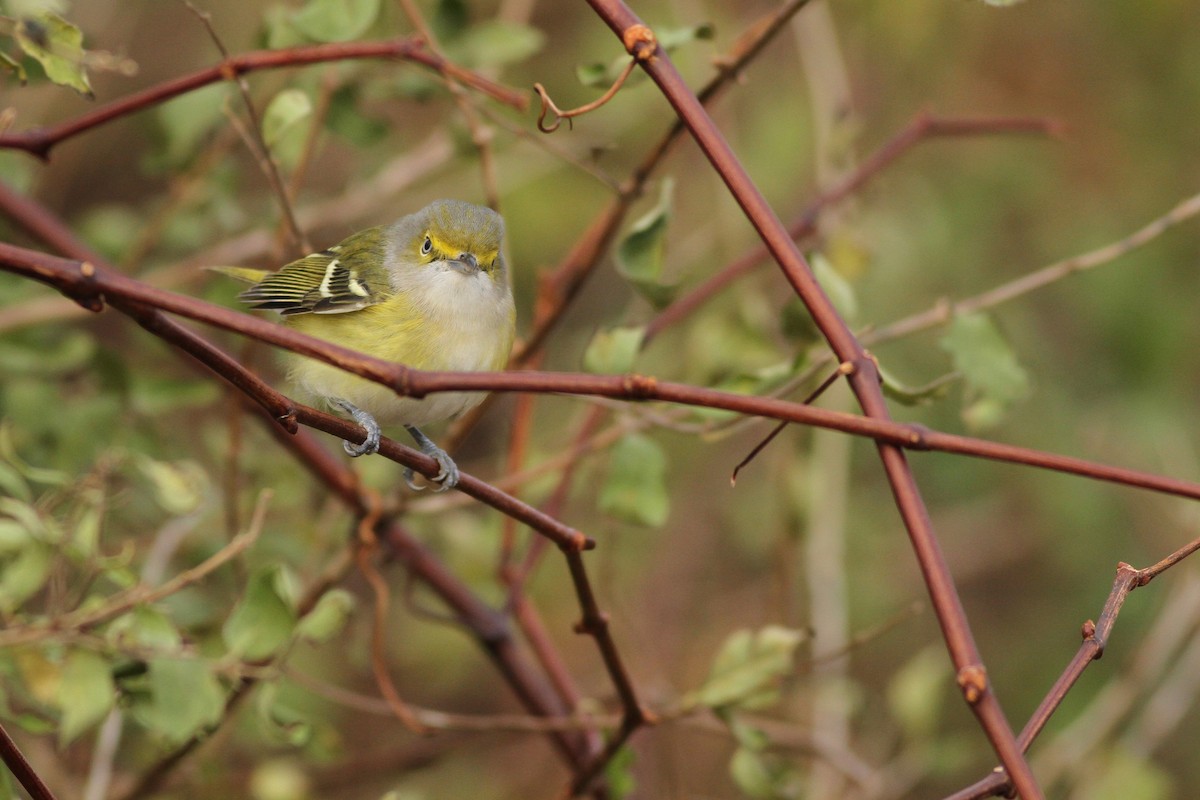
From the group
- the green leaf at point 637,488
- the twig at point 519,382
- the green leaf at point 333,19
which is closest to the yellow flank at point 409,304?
the green leaf at point 637,488

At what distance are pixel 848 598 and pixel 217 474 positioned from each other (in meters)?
2.63

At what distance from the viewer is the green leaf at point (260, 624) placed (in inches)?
96.6

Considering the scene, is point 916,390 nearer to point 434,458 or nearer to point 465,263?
point 434,458

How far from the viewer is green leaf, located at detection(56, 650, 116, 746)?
7.22 ft

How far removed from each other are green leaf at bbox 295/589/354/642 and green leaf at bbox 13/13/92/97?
111 centimetres

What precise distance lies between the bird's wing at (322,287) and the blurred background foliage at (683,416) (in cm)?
17

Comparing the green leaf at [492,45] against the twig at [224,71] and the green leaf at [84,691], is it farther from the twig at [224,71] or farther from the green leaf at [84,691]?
the green leaf at [84,691]

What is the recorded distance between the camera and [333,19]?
2.72 meters

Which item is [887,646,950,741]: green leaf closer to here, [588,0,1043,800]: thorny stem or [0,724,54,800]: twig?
[588,0,1043,800]: thorny stem

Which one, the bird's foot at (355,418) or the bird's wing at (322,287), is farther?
the bird's wing at (322,287)

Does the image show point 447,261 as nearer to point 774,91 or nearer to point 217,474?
point 217,474

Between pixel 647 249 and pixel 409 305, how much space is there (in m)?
0.82

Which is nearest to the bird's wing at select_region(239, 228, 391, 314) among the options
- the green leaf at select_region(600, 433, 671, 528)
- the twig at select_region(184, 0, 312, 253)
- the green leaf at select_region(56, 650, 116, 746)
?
the twig at select_region(184, 0, 312, 253)

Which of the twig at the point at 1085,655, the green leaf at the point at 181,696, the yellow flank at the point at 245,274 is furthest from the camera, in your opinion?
the yellow flank at the point at 245,274
